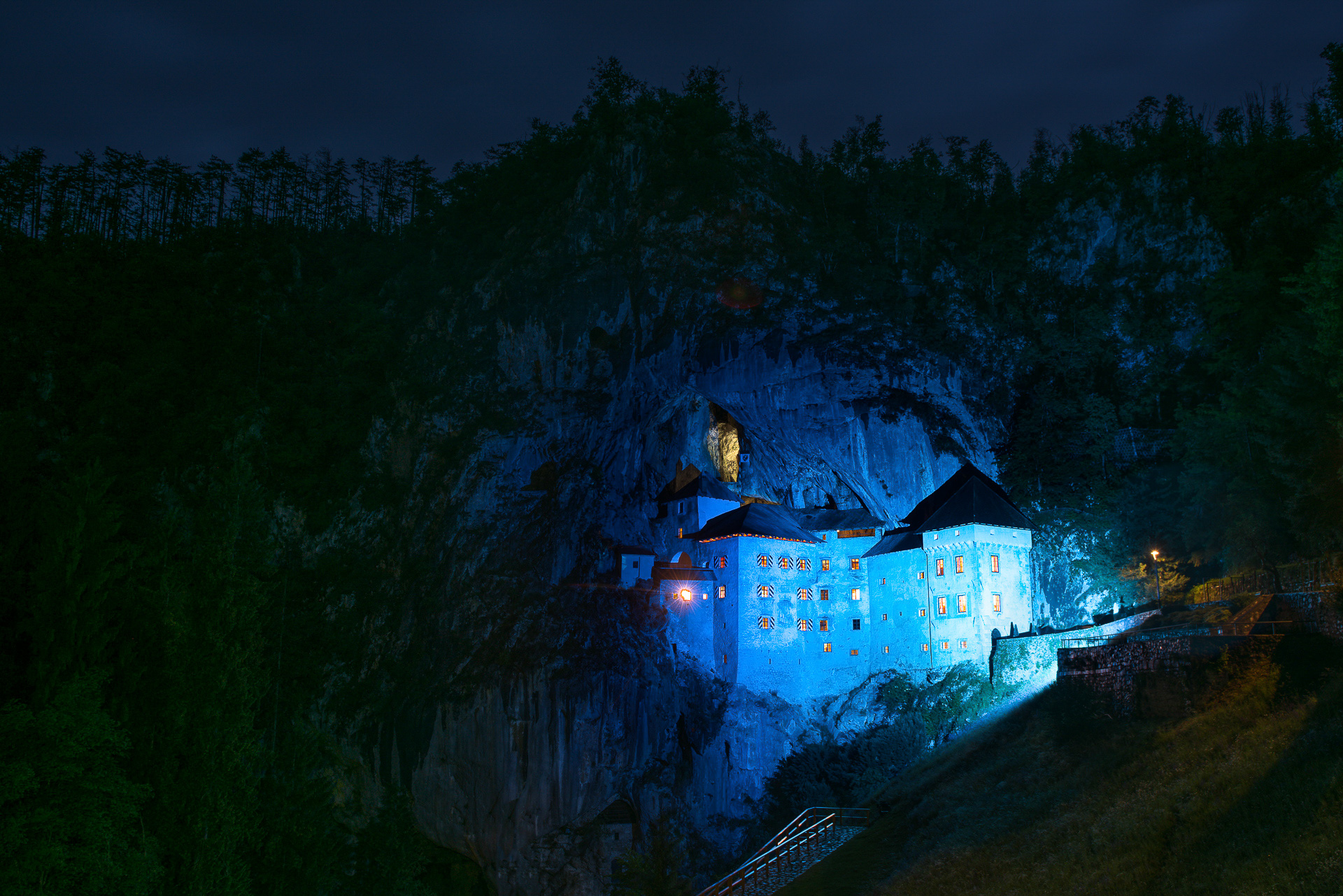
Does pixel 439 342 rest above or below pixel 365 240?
below

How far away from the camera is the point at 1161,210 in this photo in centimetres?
5559

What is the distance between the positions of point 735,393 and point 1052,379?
18589 millimetres

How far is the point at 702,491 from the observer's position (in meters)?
54.5

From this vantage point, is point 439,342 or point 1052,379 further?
point 439,342

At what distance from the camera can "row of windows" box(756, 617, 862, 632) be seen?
49688 millimetres

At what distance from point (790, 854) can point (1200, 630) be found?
15.5m

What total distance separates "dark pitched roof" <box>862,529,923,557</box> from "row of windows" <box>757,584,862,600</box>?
89.6 inches

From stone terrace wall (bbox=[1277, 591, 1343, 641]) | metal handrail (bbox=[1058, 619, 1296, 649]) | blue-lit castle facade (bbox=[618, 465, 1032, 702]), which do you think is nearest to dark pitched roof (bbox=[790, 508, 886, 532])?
blue-lit castle facade (bbox=[618, 465, 1032, 702])

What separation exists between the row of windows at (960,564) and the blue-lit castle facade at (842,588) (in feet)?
0.16

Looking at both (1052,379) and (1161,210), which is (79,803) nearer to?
(1052,379)

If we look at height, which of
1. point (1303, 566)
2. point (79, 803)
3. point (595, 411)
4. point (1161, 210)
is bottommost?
point (79, 803)

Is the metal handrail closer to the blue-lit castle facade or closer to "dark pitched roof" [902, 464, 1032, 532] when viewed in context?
the blue-lit castle facade

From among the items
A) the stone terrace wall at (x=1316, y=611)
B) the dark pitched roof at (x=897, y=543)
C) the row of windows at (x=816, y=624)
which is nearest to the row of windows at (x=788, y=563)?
the dark pitched roof at (x=897, y=543)

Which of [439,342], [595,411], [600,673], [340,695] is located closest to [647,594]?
[600,673]
